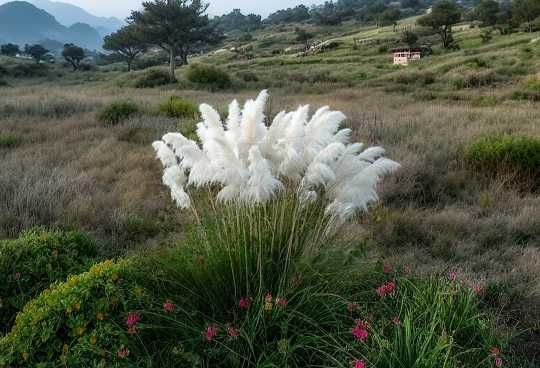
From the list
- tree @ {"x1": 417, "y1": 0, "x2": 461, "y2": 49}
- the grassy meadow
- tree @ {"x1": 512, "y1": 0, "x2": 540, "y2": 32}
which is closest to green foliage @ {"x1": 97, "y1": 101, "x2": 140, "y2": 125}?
the grassy meadow

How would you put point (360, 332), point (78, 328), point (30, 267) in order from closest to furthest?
point (360, 332) < point (78, 328) < point (30, 267)

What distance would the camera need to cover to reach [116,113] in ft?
47.2

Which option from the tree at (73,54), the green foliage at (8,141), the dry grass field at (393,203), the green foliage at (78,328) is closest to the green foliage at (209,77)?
the dry grass field at (393,203)

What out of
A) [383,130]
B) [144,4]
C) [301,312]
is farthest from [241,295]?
[144,4]

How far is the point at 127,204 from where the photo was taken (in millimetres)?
6746

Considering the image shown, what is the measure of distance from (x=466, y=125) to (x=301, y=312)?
34.6 ft

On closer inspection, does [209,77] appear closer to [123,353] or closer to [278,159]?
[278,159]

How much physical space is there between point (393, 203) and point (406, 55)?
135 feet

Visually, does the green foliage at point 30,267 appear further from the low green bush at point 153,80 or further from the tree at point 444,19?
the tree at point 444,19

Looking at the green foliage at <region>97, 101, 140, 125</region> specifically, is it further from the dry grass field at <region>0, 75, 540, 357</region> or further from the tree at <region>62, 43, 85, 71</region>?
the tree at <region>62, 43, 85, 71</region>

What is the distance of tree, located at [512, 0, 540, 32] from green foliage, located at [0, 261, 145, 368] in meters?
60.0

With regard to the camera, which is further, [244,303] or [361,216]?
[361,216]

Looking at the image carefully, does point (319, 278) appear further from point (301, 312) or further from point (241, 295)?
point (241, 295)

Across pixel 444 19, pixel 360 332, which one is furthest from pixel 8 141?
pixel 444 19
